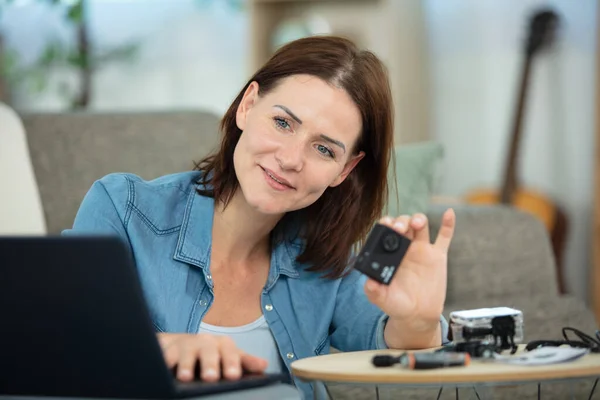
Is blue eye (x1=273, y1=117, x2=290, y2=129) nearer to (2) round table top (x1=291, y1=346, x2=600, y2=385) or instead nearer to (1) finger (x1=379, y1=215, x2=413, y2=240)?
(1) finger (x1=379, y1=215, x2=413, y2=240)

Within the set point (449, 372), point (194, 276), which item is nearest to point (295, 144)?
point (194, 276)

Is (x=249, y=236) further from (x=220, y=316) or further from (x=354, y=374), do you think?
(x=354, y=374)

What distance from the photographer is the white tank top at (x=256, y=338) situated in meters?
1.50

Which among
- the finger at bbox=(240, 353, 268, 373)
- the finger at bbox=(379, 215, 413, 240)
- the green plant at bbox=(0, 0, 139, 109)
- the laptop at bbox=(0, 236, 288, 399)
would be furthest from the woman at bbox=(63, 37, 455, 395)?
the green plant at bbox=(0, 0, 139, 109)

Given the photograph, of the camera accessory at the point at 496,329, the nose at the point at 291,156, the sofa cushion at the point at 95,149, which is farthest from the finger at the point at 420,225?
the sofa cushion at the point at 95,149

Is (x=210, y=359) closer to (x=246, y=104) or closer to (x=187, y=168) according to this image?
(x=246, y=104)

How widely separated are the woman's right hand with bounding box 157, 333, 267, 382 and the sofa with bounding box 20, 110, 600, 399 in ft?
3.48

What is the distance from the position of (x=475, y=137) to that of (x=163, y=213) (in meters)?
2.43

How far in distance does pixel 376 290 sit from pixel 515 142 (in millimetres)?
2277

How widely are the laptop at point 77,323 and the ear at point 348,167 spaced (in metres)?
0.64

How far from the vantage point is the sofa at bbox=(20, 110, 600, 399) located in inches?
85.5

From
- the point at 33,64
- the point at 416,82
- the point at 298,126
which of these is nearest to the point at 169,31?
the point at 33,64

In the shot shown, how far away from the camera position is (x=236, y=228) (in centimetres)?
158

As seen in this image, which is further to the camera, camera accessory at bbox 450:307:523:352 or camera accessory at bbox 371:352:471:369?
camera accessory at bbox 450:307:523:352
